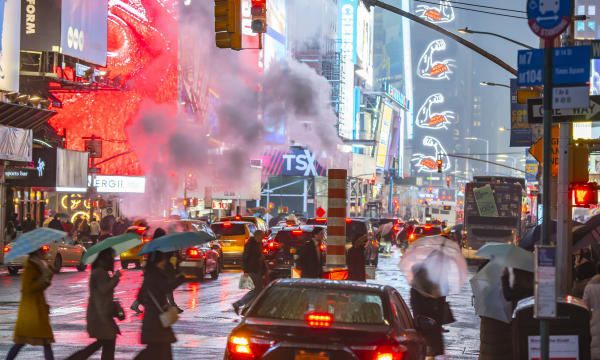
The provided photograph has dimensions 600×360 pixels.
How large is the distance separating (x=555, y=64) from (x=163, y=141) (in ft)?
158

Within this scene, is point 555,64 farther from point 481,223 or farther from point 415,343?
point 481,223

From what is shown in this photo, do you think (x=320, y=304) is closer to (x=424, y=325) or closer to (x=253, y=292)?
(x=424, y=325)

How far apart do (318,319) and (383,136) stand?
140 metres

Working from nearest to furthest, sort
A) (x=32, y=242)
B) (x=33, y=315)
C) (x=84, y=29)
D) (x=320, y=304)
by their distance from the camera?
1. (x=320, y=304)
2. (x=33, y=315)
3. (x=32, y=242)
4. (x=84, y=29)

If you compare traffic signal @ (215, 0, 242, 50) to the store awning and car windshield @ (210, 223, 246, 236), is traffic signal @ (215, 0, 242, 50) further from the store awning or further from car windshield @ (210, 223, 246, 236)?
the store awning

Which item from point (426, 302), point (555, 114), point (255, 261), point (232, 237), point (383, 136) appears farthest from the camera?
point (383, 136)

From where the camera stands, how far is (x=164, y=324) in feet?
28.5

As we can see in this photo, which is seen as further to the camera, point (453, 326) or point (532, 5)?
point (453, 326)

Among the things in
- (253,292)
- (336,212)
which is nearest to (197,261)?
(336,212)

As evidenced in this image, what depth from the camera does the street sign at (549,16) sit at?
8.53 meters

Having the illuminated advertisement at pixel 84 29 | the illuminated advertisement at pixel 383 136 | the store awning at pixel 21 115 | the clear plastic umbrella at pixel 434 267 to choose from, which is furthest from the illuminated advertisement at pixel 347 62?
the clear plastic umbrella at pixel 434 267

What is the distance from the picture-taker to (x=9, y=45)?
35188 mm

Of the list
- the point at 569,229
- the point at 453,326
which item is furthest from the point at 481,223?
the point at 569,229

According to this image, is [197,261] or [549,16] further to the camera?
[197,261]
